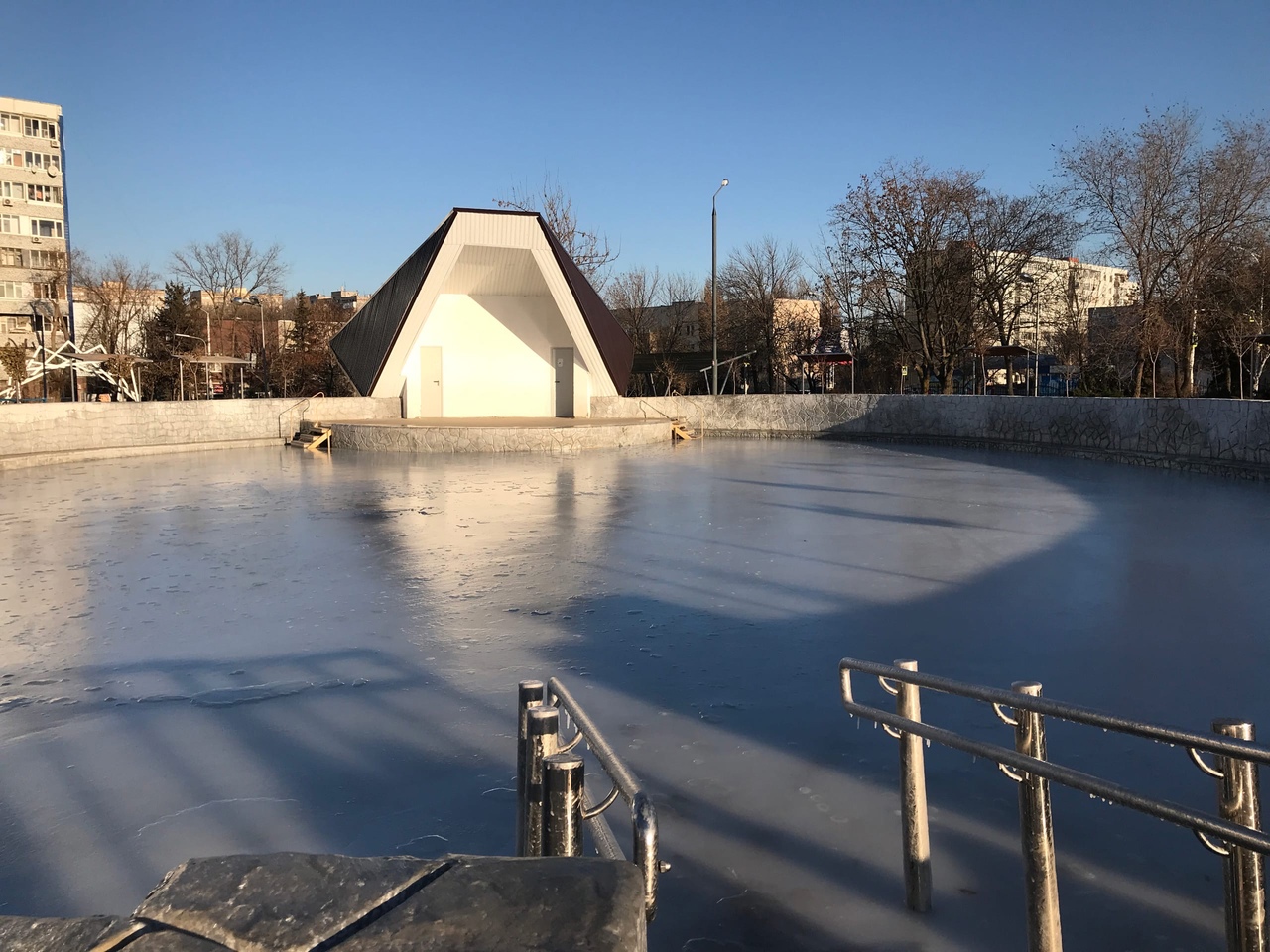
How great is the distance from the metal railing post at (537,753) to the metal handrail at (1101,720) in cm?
104

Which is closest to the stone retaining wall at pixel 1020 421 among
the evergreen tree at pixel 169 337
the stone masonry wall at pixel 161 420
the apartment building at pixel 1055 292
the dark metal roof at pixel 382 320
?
the dark metal roof at pixel 382 320

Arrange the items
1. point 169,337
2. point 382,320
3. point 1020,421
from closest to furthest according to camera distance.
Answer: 1. point 1020,421
2. point 382,320
3. point 169,337

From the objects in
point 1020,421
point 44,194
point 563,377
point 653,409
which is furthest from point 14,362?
point 44,194

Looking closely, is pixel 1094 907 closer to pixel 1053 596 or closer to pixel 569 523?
pixel 1053 596

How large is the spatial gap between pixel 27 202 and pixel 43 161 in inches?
150

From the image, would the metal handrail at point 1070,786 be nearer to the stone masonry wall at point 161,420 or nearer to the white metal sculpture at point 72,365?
the stone masonry wall at point 161,420

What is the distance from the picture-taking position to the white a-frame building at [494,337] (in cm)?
2488

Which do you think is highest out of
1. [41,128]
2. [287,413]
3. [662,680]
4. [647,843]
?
[41,128]

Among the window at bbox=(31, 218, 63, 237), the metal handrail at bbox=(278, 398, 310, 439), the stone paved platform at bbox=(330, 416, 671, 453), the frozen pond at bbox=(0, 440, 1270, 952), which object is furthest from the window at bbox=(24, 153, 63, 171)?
the frozen pond at bbox=(0, 440, 1270, 952)

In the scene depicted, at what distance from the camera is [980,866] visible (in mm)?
3367

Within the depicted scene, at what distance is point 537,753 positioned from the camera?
2445 millimetres

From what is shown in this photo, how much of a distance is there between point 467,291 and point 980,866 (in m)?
25.7

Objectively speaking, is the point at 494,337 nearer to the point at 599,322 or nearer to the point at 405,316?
the point at 599,322

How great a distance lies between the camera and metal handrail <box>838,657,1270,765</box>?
6.46 feet
